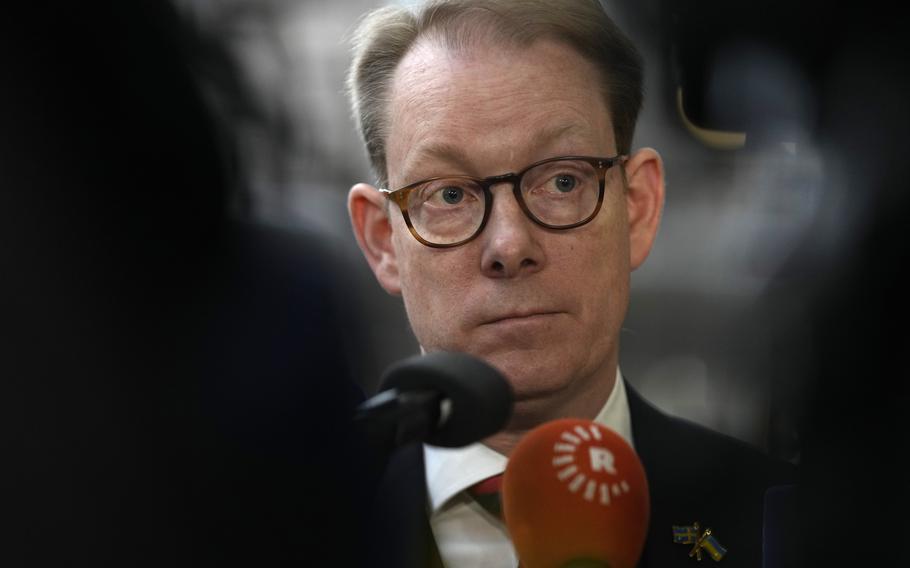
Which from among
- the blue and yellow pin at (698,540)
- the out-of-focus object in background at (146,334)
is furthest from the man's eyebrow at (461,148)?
the blue and yellow pin at (698,540)

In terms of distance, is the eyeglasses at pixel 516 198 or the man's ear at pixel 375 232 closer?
the eyeglasses at pixel 516 198

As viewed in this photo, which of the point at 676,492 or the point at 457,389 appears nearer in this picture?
the point at 457,389

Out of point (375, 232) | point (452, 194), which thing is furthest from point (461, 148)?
point (375, 232)

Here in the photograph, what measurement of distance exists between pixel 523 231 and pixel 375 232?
0.23m

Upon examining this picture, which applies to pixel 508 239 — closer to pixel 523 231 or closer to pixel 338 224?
pixel 523 231

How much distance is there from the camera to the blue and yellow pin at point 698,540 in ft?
3.83

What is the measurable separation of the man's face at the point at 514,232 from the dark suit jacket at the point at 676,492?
0.38 ft

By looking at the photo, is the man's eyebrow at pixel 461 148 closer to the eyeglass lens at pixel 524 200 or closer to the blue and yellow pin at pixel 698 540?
the eyeglass lens at pixel 524 200

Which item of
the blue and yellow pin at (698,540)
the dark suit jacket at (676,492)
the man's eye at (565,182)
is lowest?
the blue and yellow pin at (698,540)

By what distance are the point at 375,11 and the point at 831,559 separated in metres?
0.85

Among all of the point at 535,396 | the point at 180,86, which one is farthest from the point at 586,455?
the point at 180,86

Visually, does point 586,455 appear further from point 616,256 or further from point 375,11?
point 375,11

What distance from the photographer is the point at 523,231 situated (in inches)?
43.9

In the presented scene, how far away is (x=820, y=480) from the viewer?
1.21 m
